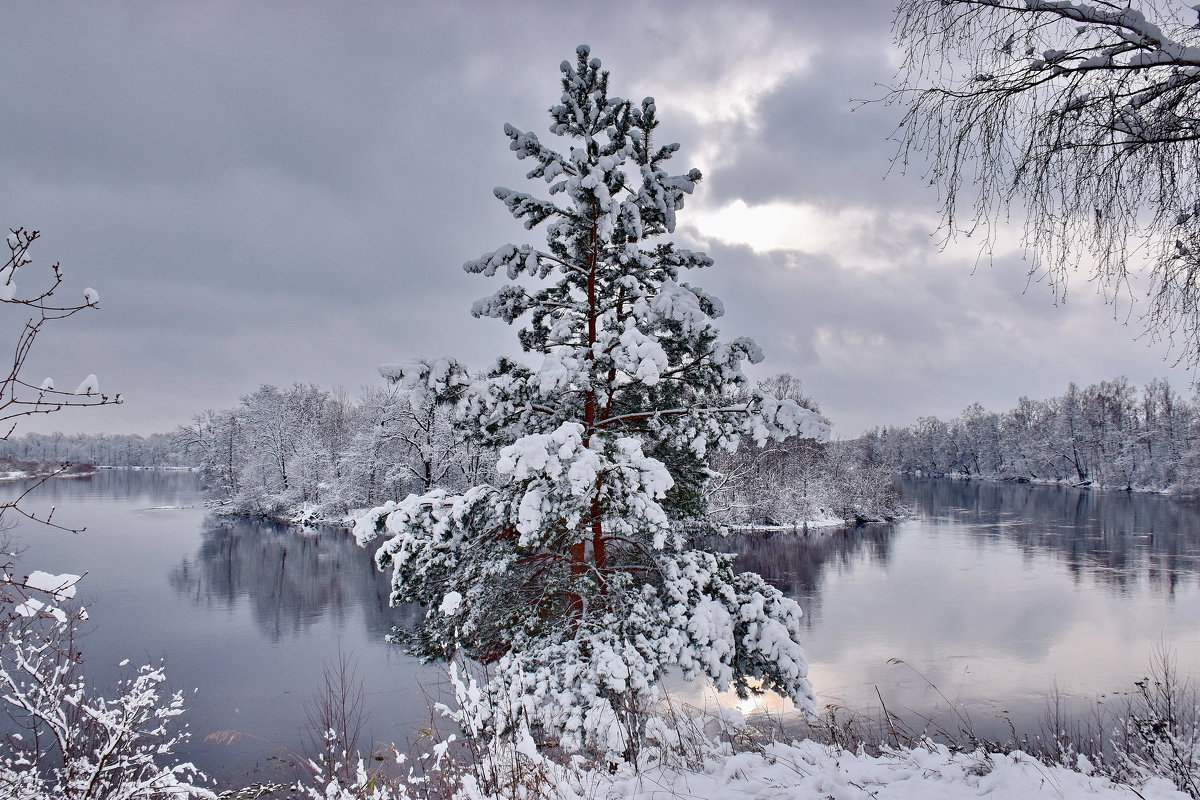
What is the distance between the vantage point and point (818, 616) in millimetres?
20391

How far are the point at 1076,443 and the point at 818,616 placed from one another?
81.2m

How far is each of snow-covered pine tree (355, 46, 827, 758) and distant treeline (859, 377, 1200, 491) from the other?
5593 cm

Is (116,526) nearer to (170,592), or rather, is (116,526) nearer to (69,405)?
(170,592)

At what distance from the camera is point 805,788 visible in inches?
135

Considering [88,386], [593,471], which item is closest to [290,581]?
[593,471]

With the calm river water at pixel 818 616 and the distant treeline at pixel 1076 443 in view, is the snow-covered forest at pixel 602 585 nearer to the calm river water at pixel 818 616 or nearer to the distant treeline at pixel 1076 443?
the calm river water at pixel 818 616

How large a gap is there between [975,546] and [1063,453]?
64.0 m

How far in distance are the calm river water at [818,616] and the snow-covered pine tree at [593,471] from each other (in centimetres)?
143

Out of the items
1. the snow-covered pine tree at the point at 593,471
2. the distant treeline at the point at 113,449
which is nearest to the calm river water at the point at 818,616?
the snow-covered pine tree at the point at 593,471

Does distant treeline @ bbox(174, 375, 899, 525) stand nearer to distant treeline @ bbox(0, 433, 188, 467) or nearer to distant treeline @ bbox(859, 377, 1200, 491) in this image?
distant treeline @ bbox(859, 377, 1200, 491)

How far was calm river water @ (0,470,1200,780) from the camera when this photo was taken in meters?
13.8

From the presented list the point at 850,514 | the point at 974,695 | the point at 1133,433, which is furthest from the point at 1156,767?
the point at 1133,433

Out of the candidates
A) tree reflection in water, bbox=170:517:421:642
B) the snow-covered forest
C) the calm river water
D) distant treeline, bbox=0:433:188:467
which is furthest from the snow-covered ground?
distant treeline, bbox=0:433:188:467

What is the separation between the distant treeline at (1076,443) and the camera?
7031cm
